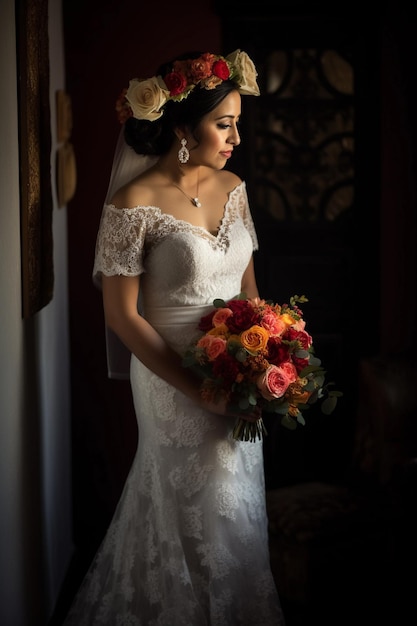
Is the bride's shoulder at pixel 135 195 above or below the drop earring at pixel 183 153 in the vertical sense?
below

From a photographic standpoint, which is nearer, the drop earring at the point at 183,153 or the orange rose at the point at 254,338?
the orange rose at the point at 254,338

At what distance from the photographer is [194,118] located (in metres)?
2.77

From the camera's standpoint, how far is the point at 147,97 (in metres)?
2.71

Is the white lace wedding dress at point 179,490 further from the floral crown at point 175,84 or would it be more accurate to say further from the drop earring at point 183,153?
the floral crown at point 175,84

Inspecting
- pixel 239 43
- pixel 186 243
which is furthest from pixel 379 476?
pixel 239 43

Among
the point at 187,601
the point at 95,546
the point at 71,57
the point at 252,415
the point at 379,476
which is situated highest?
the point at 71,57

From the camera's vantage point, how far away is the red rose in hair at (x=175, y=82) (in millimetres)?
2680

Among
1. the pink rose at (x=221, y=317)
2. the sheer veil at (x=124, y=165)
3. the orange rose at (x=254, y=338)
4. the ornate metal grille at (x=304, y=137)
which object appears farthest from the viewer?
the ornate metal grille at (x=304, y=137)

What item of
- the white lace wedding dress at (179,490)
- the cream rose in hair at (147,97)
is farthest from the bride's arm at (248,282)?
the cream rose in hair at (147,97)

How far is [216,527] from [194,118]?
1.38m

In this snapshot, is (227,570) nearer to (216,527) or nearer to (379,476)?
(216,527)

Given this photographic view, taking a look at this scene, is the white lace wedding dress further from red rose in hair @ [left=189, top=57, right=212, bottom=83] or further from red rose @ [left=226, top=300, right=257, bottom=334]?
red rose in hair @ [left=189, top=57, right=212, bottom=83]

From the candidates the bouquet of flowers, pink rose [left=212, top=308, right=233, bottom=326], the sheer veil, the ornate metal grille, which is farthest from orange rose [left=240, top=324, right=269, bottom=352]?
the ornate metal grille

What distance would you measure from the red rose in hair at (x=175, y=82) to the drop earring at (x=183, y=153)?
0.59ft
